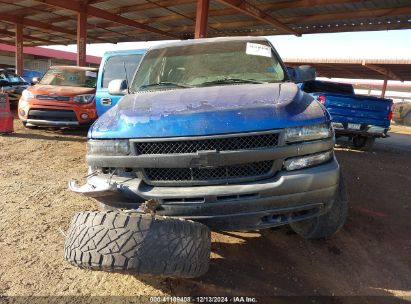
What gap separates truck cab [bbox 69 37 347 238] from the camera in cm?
236

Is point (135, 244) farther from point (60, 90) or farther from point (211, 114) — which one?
point (60, 90)

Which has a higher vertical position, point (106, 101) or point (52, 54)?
point (52, 54)

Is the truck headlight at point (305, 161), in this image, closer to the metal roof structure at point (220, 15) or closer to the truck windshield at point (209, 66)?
the truck windshield at point (209, 66)

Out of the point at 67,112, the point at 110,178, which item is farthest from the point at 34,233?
the point at 67,112

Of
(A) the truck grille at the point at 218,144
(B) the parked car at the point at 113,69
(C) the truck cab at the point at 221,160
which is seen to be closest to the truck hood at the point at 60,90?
(B) the parked car at the point at 113,69

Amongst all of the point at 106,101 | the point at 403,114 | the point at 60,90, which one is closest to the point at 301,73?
the point at 106,101

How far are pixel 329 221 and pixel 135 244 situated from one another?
183cm

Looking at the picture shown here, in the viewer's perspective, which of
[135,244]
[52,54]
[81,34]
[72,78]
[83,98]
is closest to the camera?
[135,244]

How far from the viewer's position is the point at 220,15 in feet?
48.2

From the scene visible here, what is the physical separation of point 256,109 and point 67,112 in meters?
6.88

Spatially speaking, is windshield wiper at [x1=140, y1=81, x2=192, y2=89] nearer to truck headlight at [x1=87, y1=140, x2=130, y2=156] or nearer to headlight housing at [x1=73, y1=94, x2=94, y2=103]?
truck headlight at [x1=87, y1=140, x2=130, y2=156]

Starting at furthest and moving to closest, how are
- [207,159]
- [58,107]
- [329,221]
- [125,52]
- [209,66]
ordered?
1. [58,107]
2. [125,52]
3. [209,66]
4. [329,221]
5. [207,159]

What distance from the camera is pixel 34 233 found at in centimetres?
342

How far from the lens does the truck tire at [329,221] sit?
3051mm
